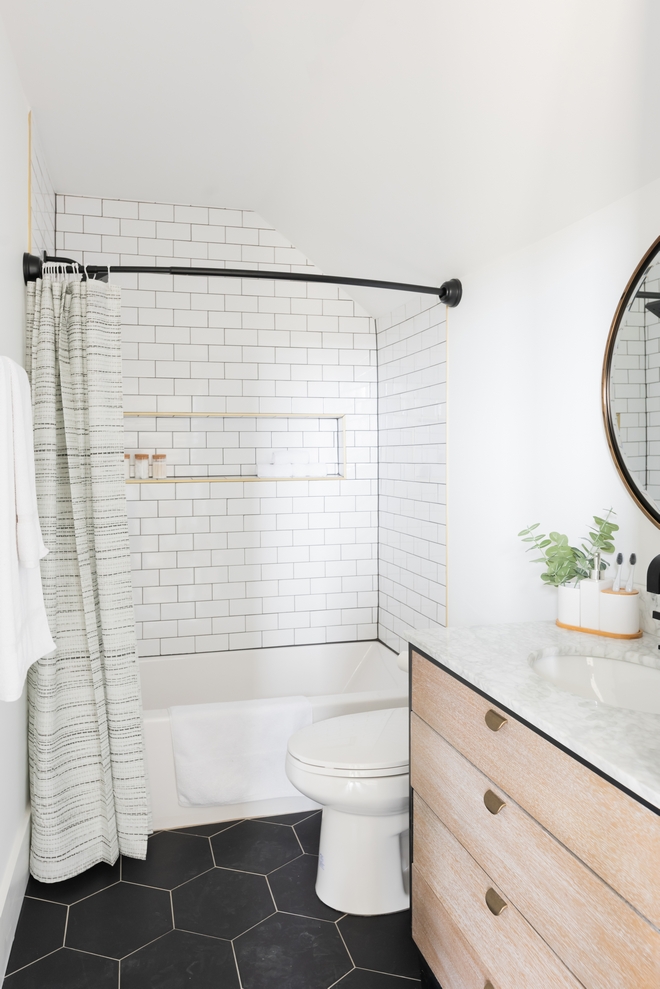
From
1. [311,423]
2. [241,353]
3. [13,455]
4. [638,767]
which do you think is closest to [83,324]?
[13,455]

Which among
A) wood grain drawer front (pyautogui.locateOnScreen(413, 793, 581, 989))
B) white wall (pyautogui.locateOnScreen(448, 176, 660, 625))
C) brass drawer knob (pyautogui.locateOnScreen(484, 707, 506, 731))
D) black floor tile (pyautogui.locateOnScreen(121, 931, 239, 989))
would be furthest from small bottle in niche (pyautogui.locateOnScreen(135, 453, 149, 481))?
brass drawer knob (pyautogui.locateOnScreen(484, 707, 506, 731))

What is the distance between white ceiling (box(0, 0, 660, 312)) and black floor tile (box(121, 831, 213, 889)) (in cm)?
238

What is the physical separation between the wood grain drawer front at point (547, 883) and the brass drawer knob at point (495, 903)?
2 cm

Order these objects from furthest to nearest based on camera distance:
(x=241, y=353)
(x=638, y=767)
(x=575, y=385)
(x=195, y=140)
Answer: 1. (x=241, y=353)
2. (x=195, y=140)
3. (x=575, y=385)
4. (x=638, y=767)

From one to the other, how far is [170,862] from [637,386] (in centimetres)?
216

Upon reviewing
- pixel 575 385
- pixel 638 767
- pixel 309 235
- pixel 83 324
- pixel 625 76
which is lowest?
pixel 638 767

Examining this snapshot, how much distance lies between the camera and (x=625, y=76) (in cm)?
143

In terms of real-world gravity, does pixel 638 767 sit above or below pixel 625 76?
below

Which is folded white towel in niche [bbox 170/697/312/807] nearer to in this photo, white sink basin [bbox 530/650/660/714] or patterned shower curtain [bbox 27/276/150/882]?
patterned shower curtain [bbox 27/276/150/882]

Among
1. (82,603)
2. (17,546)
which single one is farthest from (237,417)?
(17,546)

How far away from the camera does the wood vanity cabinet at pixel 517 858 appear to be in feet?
3.16

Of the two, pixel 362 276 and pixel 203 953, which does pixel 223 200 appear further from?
pixel 203 953

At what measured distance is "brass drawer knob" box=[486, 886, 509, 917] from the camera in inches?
50.6

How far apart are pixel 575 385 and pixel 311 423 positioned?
1.82 meters
